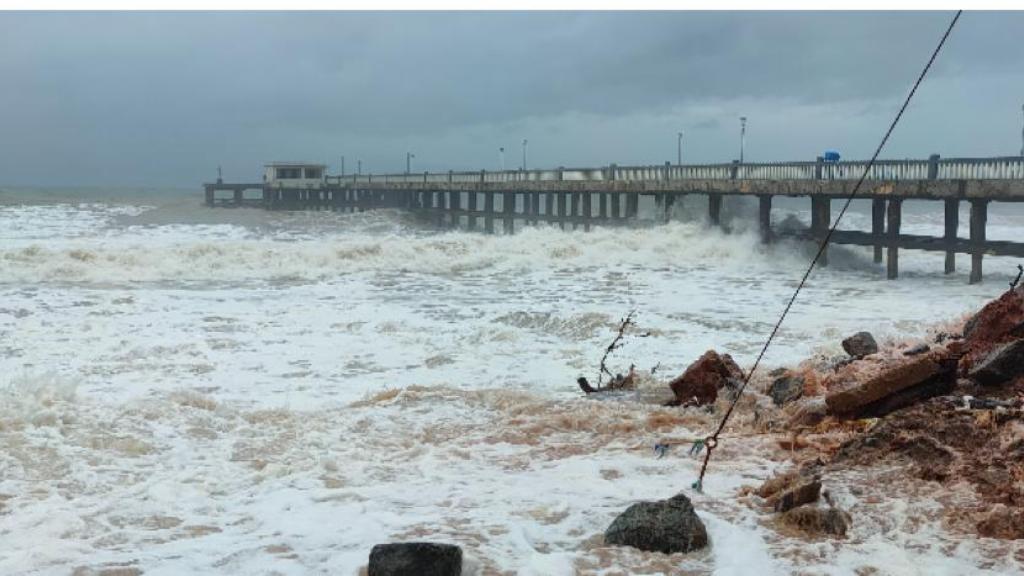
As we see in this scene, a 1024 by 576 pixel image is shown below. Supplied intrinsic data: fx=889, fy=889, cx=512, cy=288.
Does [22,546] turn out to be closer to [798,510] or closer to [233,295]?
[798,510]

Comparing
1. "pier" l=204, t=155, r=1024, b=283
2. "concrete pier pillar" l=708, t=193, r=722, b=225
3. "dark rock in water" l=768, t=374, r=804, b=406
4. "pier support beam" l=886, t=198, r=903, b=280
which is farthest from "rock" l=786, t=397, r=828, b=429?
"concrete pier pillar" l=708, t=193, r=722, b=225

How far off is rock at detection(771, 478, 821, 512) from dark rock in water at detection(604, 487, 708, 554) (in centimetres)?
59

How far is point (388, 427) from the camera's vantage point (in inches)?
295

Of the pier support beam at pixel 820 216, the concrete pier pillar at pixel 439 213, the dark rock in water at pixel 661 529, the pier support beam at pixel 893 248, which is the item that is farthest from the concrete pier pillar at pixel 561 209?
the dark rock in water at pixel 661 529

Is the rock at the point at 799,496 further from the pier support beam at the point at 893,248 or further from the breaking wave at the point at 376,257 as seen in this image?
the pier support beam at the point at 893,248

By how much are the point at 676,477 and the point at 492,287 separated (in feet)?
47.0

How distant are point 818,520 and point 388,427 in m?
3.81

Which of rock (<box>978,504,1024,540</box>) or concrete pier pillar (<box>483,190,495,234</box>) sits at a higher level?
concrete pier pillar (<box>483,190,495,234</box>)

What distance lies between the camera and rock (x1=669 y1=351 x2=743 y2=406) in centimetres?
790

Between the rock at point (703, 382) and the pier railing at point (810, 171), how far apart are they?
15.0 metres

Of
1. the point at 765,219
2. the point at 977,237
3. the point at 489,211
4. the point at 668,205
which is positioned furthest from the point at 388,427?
the point at 489,211

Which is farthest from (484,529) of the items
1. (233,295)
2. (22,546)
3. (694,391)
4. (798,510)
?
(233,295)

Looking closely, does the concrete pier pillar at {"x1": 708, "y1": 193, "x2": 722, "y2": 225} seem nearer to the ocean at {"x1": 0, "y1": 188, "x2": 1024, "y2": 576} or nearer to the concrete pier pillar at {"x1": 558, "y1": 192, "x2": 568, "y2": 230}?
A: the concrete pier pillar at {"x1": 558, "y1": 192, "x2": 568, "y2": 230}

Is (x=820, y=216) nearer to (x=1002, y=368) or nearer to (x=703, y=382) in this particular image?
(x=703, y=382)
